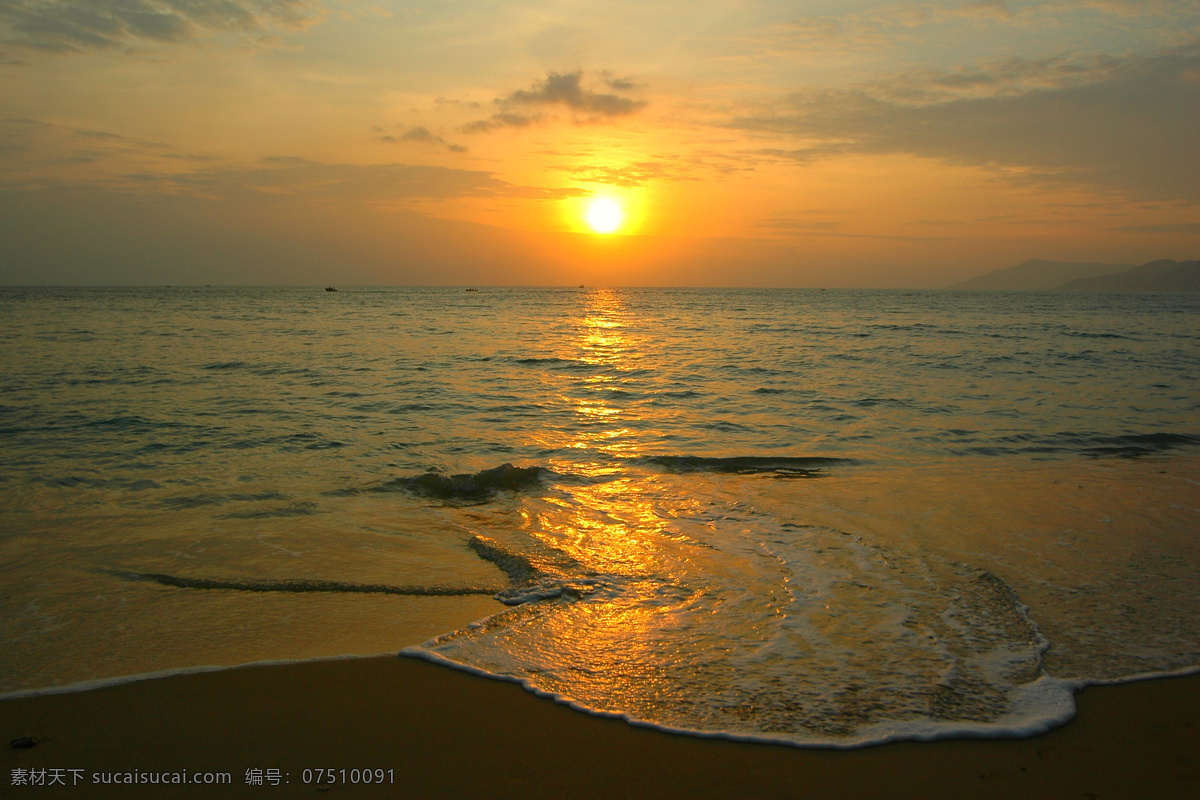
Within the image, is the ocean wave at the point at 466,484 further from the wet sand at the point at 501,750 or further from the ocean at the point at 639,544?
the wet sand at the point at 501,750

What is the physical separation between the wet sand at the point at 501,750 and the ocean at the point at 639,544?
7.0 inches

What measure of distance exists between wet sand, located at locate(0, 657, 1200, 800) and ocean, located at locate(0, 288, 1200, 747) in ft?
0.58

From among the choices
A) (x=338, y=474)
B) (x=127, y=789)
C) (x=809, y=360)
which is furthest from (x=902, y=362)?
(x=127, y=789)

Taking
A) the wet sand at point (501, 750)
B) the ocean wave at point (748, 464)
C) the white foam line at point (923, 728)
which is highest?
the ocean wave at point (748, 464)

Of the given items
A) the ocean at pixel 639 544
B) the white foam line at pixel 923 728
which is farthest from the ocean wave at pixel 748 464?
the white foam line at pixel 923 728

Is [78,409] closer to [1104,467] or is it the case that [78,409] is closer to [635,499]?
[635,499]

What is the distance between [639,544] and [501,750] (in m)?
3.57

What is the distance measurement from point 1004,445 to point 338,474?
1129cm

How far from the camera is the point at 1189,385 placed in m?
19.3

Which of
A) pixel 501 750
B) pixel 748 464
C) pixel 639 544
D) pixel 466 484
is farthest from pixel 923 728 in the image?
pixel 748 464

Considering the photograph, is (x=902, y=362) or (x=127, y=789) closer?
(x=127, y=789)

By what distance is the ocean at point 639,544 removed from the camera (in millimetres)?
4457

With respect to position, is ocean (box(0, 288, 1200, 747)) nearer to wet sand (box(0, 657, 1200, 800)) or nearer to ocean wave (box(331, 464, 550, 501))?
ocean wave (box(331, 464, 550, 501))

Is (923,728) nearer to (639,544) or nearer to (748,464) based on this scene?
(639,544)
